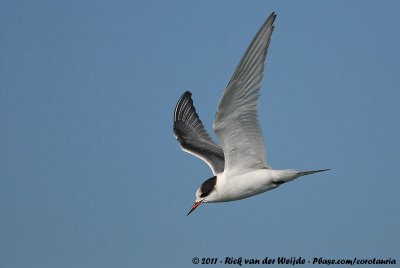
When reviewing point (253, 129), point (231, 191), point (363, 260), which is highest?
point (253, 129)

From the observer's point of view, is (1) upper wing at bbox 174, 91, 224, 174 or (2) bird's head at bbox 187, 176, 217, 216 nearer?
(2) bird's head at bbox 187, 176, 217, 216

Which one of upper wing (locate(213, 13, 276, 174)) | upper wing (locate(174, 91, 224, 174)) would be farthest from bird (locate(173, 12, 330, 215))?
upper wing (locate(174, 91, 224, 174))

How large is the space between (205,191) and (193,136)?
3.67 m

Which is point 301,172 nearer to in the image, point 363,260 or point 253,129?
point 253,129

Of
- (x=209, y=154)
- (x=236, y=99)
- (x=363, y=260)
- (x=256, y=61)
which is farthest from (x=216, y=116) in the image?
(x=363, y=260)

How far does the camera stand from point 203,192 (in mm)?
12859

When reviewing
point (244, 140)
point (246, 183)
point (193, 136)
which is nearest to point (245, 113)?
point (244, 140)

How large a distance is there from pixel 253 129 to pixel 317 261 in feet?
10.9

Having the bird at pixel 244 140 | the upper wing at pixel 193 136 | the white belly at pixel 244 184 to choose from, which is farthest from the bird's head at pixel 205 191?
the upper wing at pixel 193 136

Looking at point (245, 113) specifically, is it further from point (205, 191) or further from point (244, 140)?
point (205, 191)

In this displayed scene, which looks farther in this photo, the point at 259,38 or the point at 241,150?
the point at 241,150

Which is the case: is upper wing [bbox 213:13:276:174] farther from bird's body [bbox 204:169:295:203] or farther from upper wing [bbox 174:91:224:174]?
upper wing [bbox 174:91:224:174]

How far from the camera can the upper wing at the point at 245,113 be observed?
10.9 m

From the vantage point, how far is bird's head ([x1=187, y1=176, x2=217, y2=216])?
1269 cm
